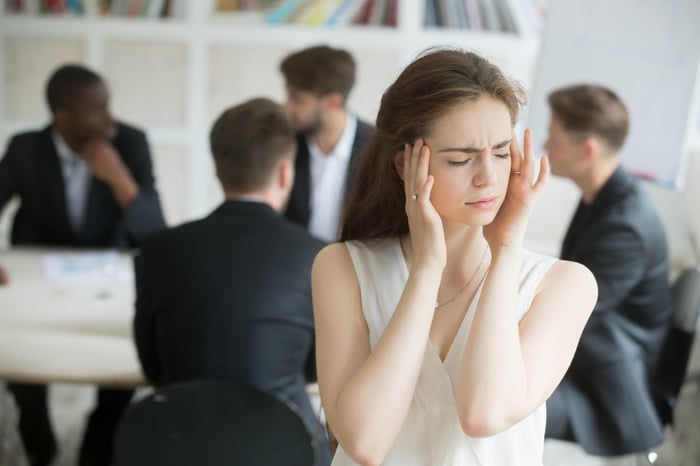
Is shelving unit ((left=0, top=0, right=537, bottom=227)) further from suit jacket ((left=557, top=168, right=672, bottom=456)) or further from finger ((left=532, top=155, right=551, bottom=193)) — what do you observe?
finger ((left=532, top=155, right=551, bottom=193))

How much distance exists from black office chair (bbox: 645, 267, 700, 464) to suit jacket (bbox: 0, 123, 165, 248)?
6.36 feet

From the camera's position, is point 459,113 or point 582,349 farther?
point 582,349

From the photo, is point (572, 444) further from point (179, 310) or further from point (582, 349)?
point (179, 310)

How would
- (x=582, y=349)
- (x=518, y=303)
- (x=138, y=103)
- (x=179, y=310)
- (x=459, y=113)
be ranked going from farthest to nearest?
(x=138, y=103)
(x=582, y=349)
(x=179, y=310)
(x=518, y=303)
(x=459, y=113)

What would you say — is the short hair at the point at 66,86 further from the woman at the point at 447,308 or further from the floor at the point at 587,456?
the woman at the point at 447,308

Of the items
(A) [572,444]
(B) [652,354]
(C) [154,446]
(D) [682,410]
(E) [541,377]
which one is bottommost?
(D) [682,410]

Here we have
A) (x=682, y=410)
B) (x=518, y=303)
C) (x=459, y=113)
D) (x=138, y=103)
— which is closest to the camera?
(x=459, y=113)

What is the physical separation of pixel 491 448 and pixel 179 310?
3.37 ft

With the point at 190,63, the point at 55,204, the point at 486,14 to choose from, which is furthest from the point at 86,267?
the point at 486,14

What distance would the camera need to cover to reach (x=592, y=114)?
2477mm

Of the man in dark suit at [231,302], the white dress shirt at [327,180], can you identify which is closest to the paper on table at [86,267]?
the white dress shirt at [327,180]

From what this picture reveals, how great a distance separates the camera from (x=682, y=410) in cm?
334

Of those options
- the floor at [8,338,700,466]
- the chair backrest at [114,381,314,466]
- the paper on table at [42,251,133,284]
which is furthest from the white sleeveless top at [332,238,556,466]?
the paper on table at [42,251,133,284]

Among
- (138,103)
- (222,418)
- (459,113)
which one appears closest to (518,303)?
(459,113)
